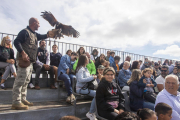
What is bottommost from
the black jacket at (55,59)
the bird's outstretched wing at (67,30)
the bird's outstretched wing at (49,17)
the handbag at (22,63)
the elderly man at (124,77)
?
the elderly man at (124,77)

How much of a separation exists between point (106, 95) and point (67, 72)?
6.14ft

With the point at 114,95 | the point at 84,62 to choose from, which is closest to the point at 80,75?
the point at 84,62

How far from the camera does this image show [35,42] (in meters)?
Result: 3.11

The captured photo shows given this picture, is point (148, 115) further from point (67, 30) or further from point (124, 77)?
point (67, 30)

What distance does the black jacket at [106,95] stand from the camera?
2.51 metres

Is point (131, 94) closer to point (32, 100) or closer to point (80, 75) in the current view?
point (80, 75)

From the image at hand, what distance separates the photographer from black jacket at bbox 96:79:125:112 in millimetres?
2509

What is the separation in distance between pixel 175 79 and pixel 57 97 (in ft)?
10.6

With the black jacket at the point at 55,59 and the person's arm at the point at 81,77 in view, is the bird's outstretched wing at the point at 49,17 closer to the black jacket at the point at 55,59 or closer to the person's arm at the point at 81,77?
the black jacket at the point at 55,59

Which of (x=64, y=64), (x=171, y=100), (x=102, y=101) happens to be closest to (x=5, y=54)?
(x=64, y=64)

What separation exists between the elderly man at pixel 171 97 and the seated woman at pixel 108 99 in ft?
2.45

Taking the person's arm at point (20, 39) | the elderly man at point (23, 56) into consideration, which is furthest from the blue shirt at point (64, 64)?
the person's arm at point (20, 39)

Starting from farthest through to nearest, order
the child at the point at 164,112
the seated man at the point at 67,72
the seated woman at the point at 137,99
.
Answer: the seated man at the point at 67,72, the seated woman at the point at 137,99, the child at the point at 164,112

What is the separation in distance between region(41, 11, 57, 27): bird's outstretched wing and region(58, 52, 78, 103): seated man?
1255 mm
